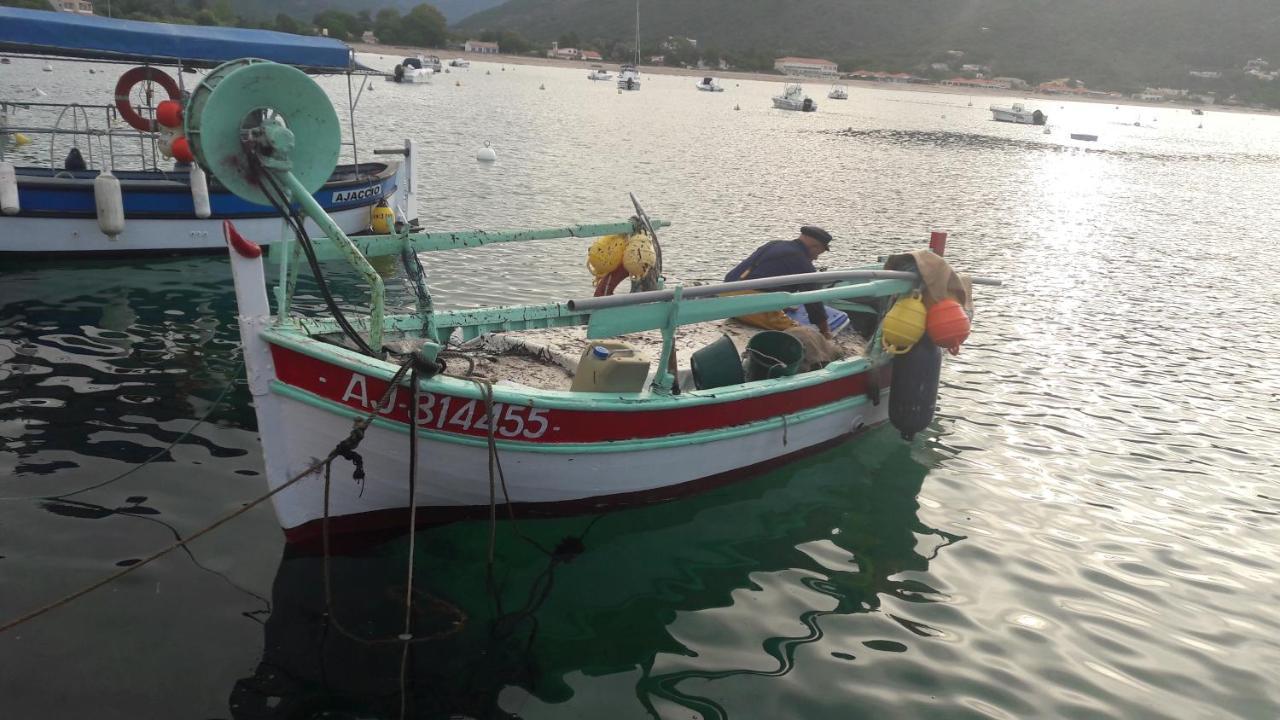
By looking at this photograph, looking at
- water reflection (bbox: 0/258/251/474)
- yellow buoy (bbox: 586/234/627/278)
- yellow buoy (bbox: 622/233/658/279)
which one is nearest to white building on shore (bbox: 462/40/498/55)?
water reflection (bbox: 0/258/251/474)

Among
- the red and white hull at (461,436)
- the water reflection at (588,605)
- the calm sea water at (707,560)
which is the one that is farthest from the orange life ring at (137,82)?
the water reflection at (588,605)

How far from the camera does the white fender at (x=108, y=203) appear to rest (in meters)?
12.6

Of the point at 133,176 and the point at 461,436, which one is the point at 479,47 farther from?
the point at 461,436

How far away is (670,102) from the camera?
81562 mm

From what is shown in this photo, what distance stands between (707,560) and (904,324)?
3.15 metres

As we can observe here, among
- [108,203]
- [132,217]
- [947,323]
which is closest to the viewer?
[947,323]

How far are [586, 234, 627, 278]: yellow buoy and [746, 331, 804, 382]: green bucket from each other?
202cm

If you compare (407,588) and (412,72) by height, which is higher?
(412,72)

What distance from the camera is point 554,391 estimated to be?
247 inches

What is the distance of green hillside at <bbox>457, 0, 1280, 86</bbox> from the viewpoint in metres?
149

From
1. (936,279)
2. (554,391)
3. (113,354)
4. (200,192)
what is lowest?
(113,354)

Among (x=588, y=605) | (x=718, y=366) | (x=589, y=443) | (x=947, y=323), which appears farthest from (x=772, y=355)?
(x=588, y=605)

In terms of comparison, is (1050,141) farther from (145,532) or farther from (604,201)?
(145,532)

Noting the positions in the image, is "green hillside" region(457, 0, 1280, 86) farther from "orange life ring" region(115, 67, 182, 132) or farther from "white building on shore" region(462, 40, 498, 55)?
"orange life ring" region(115, 67, 182, 132)
